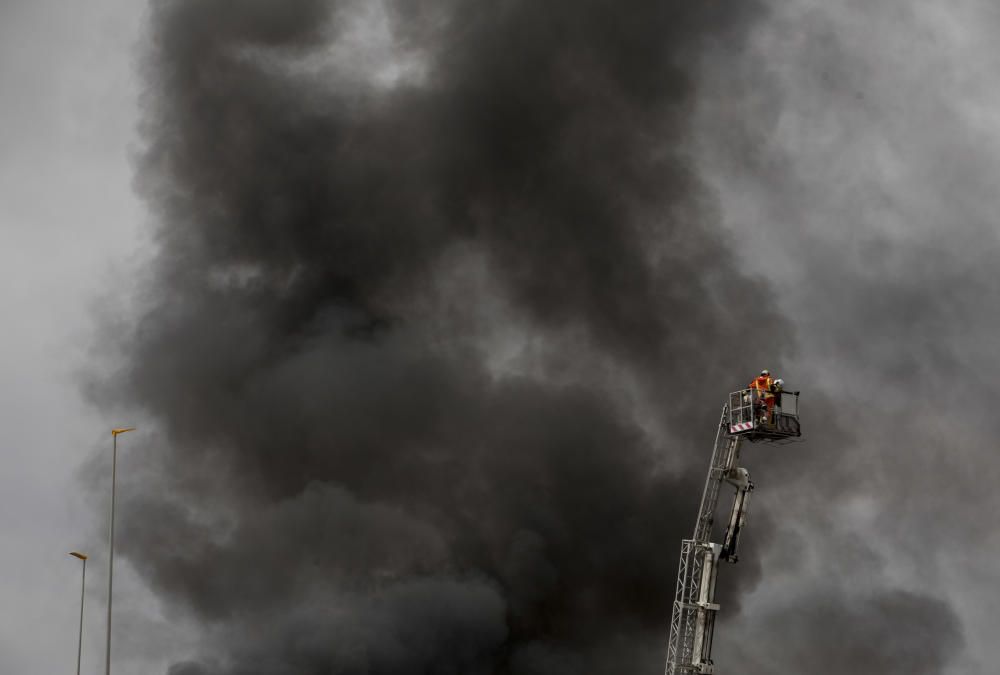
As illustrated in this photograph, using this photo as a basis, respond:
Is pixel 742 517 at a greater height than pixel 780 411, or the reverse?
pixel 780 411

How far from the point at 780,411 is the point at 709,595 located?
23.1 ft

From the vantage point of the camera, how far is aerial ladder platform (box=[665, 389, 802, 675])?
40469mm

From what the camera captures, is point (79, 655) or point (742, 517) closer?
point (742, 517)

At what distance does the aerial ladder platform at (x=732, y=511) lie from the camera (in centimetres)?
4047

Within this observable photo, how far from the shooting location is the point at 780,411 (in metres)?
40.6

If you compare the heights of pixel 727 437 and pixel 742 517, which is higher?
pixel 727 437

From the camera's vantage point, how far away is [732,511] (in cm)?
4144

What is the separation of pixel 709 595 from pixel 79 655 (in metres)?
25.5

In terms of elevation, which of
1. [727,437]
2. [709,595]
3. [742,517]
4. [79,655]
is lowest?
[79,655]

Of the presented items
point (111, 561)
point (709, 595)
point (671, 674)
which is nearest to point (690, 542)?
point (709, 595)

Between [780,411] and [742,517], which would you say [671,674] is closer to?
[742,517]

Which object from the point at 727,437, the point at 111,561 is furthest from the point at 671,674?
the point at 111,561

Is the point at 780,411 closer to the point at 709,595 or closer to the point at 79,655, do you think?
the point at 709,595

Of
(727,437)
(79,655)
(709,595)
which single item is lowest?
(79,655)
